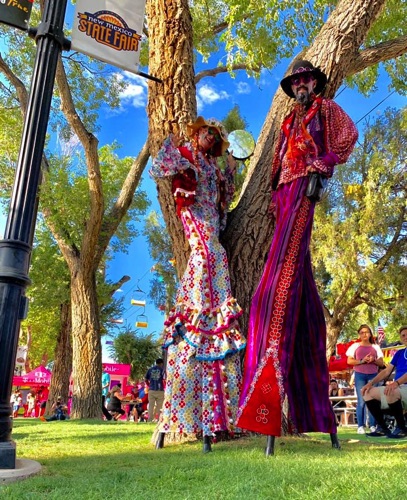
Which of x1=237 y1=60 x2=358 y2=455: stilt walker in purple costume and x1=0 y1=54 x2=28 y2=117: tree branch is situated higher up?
x1=0 y1=54 x2=28 y2=117: tree branch

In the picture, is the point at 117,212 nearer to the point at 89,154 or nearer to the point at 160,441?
the point at 89,154

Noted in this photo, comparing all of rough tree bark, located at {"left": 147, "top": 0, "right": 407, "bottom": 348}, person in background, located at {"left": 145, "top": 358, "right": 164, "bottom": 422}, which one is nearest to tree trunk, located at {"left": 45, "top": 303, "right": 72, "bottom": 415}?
person in background, located at {"left": 145, "top": 358, "right": 164, "bottom": 422}

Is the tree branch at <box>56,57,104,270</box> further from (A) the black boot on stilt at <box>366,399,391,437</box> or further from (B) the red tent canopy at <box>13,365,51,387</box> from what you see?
(B) the red tent canopy at <box>13,365,51,387</box>

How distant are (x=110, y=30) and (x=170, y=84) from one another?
2.98ft

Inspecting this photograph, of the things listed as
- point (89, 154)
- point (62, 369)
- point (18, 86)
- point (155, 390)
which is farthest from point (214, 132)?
point (62, 369)

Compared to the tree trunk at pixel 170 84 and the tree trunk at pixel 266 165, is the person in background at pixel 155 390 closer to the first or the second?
the tree trunk at pixel 170 84

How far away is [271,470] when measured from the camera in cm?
243

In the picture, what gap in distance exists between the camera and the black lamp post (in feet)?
9.05

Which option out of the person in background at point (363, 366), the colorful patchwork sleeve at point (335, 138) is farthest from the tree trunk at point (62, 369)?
the colorful patchwork sleeve at point (335, 138)

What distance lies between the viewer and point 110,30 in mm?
3949

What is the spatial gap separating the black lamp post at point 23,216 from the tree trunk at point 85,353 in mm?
7864

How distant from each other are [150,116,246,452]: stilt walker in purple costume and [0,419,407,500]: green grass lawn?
0.82 feet

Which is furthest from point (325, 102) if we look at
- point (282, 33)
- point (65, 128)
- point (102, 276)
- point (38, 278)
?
point (102, 276)

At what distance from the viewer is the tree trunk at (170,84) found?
4578mm
